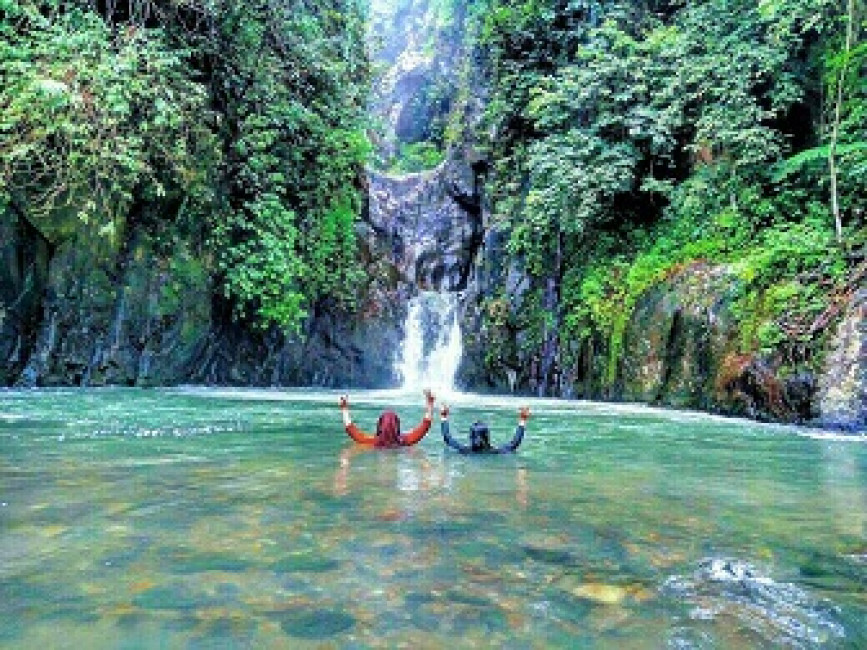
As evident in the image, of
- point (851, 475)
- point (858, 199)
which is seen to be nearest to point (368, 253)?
point (858, 199)

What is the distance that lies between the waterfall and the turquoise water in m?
15.6

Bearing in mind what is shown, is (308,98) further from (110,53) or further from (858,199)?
(858,199)

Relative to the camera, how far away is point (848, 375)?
1006 cm

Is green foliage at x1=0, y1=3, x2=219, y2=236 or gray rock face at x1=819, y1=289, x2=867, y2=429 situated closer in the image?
gray rock face at x1=819, y1=289, x2=867, y2=429

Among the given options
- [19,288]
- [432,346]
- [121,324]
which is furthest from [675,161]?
[19,288]

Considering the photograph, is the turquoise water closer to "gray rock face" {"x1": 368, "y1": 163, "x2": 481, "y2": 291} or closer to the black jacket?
the black jacket

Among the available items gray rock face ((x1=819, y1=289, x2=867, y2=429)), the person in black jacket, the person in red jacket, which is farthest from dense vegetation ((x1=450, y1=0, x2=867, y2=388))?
the person in red jacket

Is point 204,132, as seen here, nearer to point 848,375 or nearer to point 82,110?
point 82,110

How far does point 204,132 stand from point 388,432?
9.60 metres

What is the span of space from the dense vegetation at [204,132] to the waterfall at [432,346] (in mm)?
A: 3999

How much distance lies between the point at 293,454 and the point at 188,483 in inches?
69.2

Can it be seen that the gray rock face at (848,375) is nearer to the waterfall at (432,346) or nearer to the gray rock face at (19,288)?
the gray rock face at (19,288)

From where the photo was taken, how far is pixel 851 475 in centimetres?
630

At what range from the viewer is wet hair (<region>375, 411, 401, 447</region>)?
776 cm
